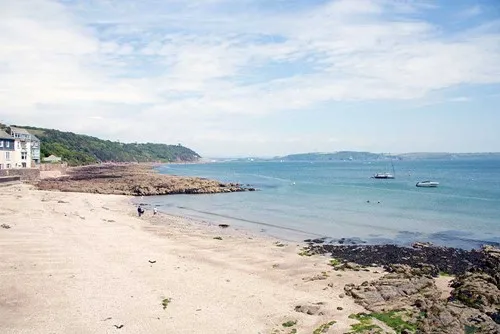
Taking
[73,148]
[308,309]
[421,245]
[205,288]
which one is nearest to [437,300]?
[308,309]

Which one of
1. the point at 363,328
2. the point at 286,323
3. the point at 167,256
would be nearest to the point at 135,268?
the point at 167,256

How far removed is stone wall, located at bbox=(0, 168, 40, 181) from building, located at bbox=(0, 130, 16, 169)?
209 centimetres

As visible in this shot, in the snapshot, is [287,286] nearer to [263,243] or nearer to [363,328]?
[363,328]

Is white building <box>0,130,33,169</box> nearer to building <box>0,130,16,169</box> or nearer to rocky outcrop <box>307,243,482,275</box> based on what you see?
building <box>0,130,16,169</box>

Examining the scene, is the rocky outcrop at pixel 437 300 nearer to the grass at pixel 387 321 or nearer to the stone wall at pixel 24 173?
the grass at pixel 387 321

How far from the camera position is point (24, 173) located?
65312 mm

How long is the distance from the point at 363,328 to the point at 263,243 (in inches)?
588

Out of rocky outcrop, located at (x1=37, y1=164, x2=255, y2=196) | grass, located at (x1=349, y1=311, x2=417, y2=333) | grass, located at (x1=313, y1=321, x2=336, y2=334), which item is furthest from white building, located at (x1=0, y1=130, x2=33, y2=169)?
grass, located at (x1=349, y1=311, x2=417, y2=333)

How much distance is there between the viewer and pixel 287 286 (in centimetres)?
1875

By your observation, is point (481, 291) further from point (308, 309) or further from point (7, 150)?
point (7, 150)

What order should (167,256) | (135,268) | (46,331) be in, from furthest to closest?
(167,256)
(135,268)
(46,331)

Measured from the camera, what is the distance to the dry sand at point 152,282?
14180mm

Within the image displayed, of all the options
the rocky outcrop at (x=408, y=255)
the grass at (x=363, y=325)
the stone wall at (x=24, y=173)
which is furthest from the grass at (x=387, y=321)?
the stone wall at (x=24, y=173)

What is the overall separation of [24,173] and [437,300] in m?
65.0
